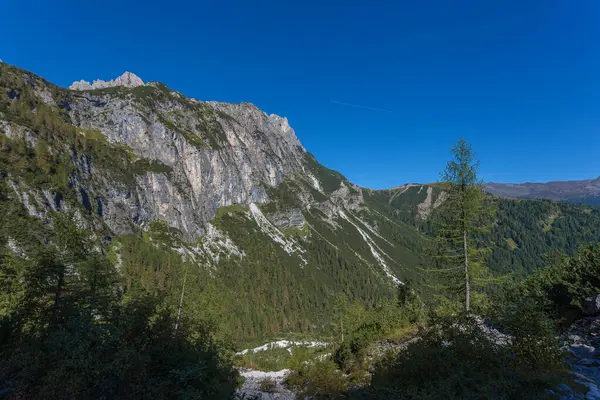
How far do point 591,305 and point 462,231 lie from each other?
26.0ft

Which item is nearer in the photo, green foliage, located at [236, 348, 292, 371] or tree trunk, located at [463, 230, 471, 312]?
tree trunk, located at [463, 230, 471, 312]

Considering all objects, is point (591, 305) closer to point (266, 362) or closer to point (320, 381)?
point (320, 381)

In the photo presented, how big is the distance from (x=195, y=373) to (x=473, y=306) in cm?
1966

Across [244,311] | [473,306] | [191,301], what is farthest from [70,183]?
[473,306]

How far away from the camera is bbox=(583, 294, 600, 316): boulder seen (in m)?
16.0

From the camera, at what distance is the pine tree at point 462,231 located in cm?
A: 2205

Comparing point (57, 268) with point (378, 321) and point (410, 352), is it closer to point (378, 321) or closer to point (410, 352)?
point (410, 352)

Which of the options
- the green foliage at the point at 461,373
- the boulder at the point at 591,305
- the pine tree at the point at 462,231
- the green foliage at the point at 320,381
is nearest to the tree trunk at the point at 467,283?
the pine tree at the point at 462,231

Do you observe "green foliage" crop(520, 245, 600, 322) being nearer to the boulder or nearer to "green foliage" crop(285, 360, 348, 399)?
the boulder

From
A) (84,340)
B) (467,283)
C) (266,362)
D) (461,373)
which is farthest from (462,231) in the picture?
(266,362)

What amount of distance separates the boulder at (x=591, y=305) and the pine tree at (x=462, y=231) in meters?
5.77

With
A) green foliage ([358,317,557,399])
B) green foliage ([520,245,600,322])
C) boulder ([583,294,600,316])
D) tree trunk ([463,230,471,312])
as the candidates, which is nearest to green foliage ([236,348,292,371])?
tree trunk ([463,230,471,312])

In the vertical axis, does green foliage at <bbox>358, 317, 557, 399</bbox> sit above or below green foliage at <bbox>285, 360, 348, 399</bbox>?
above

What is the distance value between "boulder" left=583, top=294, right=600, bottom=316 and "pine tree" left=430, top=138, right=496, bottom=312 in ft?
18.9
